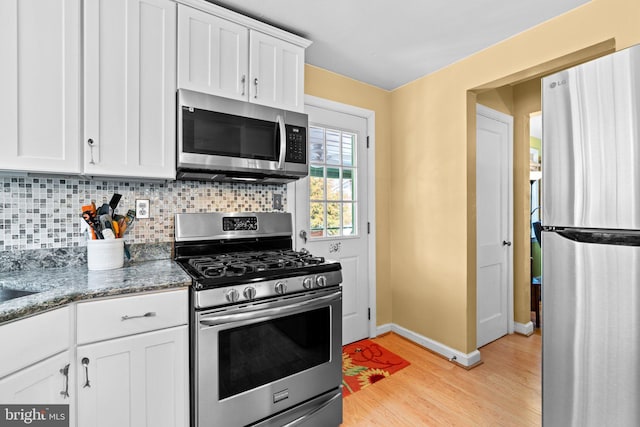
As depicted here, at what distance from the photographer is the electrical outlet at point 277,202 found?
2395mm

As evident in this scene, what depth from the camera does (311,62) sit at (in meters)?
2.59

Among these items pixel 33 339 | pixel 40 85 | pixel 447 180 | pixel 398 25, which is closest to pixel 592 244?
pixel 447 180

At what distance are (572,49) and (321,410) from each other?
8.51 feet

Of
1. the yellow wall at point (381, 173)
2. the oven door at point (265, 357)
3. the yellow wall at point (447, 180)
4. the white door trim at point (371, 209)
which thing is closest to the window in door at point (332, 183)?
the white door trim at point (371, 209)

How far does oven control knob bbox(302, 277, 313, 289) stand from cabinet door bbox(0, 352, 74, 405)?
1.02 metres

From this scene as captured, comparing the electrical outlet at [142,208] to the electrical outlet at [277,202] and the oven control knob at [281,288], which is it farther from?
the oven control knob at [281,288]

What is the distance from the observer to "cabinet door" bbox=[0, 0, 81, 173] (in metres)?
1.35

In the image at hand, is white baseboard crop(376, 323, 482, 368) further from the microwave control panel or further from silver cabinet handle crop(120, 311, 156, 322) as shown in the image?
silver cabinet handle crop(120, 311, 156, 322)

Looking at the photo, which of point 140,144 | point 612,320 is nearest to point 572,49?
point 612,320

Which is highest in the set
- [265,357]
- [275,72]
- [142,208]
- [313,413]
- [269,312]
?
[275,72]

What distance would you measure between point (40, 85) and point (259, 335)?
1544 millimetres

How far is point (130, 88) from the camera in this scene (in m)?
1.61

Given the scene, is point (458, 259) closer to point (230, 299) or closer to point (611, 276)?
point (611, 276)
